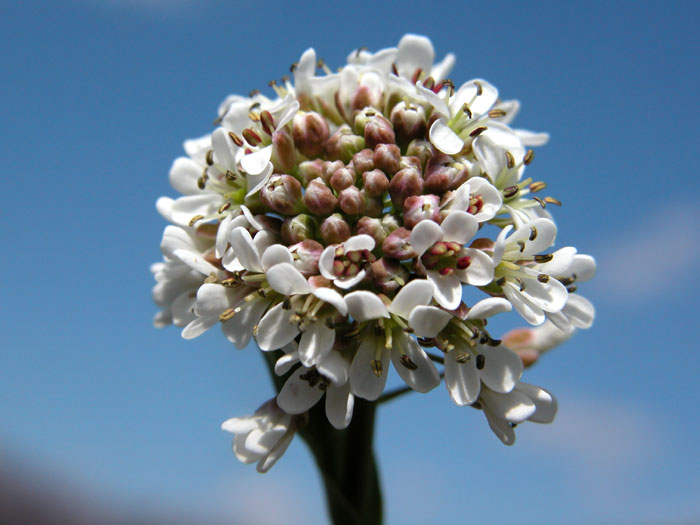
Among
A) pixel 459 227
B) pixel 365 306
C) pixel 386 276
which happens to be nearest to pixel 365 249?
pixel 386 276

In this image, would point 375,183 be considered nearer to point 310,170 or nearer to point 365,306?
point 310,170

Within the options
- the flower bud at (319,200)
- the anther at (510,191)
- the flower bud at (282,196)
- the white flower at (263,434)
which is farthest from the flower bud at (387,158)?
the white flower at (263,434)

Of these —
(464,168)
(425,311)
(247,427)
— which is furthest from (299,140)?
(247,427)

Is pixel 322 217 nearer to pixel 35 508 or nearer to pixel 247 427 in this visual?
pixel 247 427

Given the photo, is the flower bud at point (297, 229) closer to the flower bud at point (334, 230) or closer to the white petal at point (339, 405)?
the flower bud at point (334, 230)

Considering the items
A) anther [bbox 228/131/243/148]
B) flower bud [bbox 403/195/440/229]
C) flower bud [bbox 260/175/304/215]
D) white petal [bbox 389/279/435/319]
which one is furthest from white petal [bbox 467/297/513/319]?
anther [bbox 228/131/243/148]

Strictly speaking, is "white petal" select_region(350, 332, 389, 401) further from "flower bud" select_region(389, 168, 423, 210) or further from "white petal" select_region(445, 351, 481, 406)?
"flower bud" select_region(389, 168, 423, 210)
